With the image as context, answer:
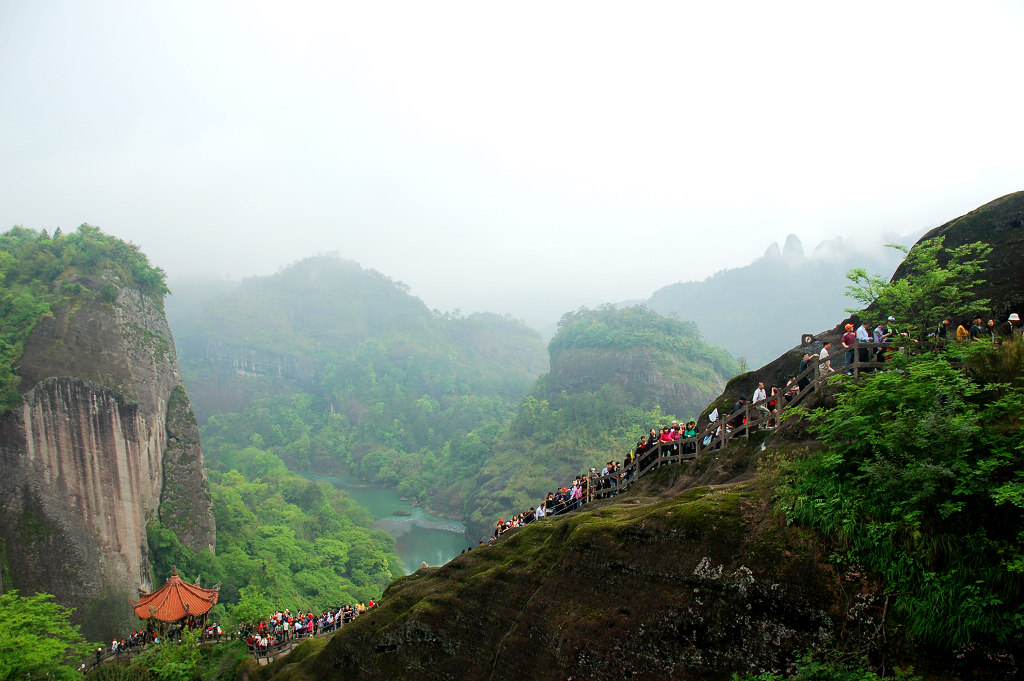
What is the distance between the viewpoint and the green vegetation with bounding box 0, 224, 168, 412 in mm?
38844

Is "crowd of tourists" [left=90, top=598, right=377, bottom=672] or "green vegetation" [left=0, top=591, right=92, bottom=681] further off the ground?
"green vegetation" [left=0, top=591, right=92, bottom=681]

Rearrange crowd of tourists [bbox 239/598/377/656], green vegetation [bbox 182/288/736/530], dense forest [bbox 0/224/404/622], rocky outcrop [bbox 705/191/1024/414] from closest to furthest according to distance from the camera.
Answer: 1. rocky outcrop [bbox 705/191/1024/414]
2. crowd of tourists [bbox 239/598/377/656]
3. dense forest [bbox 0/224/404/622]
4. green vegetation [bbox 182/288/736/530]

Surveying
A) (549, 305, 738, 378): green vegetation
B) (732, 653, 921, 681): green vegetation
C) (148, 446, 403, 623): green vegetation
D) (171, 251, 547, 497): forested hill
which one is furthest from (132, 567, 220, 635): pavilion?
(549, 305, 738, 378): green vegetation

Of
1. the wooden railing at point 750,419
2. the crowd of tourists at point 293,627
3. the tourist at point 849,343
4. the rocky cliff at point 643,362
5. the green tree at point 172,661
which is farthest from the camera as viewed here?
the rocky cliff at point 643,362

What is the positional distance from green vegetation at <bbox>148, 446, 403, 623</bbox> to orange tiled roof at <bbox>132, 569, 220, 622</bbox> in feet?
5.16

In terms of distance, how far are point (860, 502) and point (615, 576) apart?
422cm

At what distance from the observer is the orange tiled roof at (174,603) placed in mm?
25516

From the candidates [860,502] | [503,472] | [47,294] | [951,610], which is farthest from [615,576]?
[503,472]

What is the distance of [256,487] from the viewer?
73.4 m

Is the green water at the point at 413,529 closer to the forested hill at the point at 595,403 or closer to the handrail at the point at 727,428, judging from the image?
the forested hill at the point at 595,403

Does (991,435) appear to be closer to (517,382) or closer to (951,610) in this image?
(951,610)

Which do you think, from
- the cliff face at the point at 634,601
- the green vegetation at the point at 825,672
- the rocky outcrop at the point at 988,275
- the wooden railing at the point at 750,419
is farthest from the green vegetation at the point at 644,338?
the green vegetation at the point at 825,672

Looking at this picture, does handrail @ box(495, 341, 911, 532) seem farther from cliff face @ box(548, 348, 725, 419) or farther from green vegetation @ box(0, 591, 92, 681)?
cliff face @ box(548, 348, 725, 419)

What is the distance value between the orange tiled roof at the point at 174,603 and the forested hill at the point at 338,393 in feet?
255
